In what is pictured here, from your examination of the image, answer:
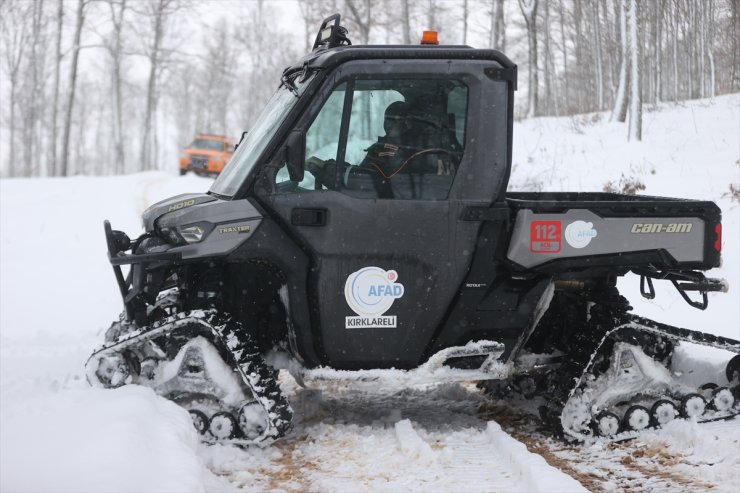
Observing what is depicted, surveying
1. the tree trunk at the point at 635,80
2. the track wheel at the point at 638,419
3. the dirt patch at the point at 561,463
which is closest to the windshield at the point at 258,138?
the dirt patch at the point at 561,463

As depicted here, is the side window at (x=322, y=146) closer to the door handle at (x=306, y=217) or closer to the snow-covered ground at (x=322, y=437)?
the door handle at (x=306, y=217)

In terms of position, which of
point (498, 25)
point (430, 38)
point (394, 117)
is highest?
point (498, 25)

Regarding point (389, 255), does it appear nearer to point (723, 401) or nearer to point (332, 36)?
point (332, 36)

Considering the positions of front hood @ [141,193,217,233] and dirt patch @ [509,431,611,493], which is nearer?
dirt patch @ [509,431,611,493]

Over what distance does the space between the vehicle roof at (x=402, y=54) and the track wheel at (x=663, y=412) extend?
2444 mm

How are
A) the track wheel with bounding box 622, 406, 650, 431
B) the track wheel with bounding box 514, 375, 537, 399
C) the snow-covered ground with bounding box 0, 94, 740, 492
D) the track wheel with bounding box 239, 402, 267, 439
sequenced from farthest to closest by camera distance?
the track wheel with bounding box 514, 375, 537, 399
the track wheel with bounding box 622, 406, 650, 431
the track wheel with bounding box 239, 402, 267, 439
the snow-covered ground with bounding box 0, 94, 740, 492

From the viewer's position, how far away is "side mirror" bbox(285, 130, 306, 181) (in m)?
4.77

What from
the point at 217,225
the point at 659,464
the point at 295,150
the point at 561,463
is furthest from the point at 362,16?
the point at 659,464

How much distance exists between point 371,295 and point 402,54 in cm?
156

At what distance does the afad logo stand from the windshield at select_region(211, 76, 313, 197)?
98 centimetres

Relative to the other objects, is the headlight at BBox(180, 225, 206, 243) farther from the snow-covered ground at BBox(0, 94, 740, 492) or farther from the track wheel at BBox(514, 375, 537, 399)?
the track wheel at BBox(514, 375, 537, 399)

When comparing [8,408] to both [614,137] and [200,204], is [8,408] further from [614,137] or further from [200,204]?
[614,137]

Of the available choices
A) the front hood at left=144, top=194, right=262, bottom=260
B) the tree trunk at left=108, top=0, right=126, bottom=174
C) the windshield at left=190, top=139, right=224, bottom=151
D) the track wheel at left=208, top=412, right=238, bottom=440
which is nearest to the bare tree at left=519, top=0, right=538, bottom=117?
the windshield at left=190, top=139, right=224, bottom=151

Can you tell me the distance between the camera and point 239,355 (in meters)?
4.86
